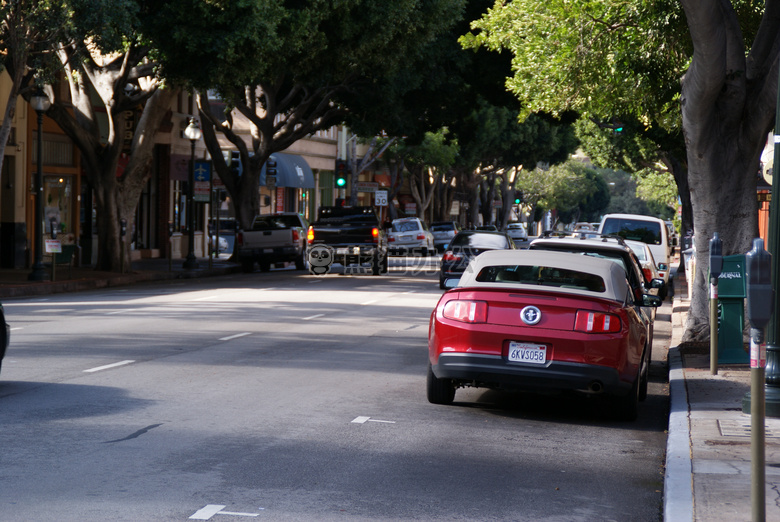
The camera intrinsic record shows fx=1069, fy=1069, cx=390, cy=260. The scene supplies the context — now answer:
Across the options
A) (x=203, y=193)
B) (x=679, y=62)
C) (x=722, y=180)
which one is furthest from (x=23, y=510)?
(x=203, y=193)

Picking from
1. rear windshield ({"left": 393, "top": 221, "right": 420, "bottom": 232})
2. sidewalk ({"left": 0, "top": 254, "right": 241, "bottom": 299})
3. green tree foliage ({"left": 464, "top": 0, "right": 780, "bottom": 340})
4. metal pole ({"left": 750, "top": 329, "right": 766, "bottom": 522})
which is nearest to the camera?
metal pole ({"left": 750, "top": 329, "right": 766, "bottom": 522})

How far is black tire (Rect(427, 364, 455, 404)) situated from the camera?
9906 millimetres

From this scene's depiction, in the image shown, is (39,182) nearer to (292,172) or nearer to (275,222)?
(275,222)

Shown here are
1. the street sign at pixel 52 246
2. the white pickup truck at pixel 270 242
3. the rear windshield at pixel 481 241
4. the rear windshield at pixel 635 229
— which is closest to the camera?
the street sign at pixel 52 246

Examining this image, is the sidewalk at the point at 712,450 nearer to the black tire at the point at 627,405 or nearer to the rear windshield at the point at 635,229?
the black tire at the point at 627,405

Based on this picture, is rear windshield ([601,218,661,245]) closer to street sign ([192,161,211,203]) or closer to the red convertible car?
street sign ([192,161,211,203])

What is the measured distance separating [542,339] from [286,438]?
2.39 metres

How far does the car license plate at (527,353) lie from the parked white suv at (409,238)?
39.5 meters

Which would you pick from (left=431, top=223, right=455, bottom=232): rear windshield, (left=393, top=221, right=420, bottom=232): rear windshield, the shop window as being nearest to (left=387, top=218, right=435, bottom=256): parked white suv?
(left=393, top=221, right=420, bottom=232): rear windshield

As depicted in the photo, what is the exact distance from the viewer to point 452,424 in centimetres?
915

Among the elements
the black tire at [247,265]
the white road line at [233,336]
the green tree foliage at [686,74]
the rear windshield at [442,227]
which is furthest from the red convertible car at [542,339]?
the rear windshield at [442,227]

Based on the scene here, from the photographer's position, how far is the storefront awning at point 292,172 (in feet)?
169

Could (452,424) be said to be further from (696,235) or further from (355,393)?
(696,235)

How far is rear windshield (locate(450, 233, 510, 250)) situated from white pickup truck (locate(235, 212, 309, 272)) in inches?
353
